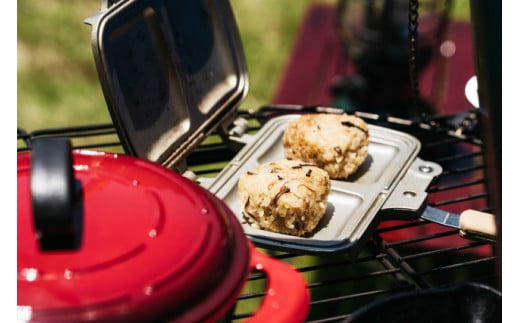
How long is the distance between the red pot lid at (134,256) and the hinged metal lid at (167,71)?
445 mm

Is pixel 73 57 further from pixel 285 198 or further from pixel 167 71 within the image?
pixel 285 198

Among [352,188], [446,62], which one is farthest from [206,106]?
[446,62]

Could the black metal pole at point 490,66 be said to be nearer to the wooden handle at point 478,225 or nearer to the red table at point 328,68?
the wooden handle at point 478,225

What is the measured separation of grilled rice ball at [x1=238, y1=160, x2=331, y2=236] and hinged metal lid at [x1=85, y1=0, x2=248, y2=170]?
0.60 ft

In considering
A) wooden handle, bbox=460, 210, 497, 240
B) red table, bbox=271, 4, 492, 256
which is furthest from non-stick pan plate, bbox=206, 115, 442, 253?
red table, bbox=271, 4, 492, 256

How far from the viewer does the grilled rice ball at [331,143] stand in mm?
1488

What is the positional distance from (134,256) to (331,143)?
0.78 meters

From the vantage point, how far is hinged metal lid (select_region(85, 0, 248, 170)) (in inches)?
52.1

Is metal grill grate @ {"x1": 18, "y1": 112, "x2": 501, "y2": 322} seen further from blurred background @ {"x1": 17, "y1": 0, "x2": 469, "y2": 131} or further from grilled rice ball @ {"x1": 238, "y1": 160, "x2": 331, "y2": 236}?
blurred background @ {"x1": 17, "y1": 0, "x2": 469, "y2": 131}

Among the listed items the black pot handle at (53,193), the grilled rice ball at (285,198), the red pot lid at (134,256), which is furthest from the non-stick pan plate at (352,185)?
the black pot handle at (53,193)

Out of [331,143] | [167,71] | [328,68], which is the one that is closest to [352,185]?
[331,143]

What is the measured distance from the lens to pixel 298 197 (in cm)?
132

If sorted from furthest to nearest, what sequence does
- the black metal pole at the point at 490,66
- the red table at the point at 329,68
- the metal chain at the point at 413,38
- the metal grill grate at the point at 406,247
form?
the red table at the point at 329,68
the metal grill grate at the point at 406,247
the metal chain at the point at 413,38
the black metal pole at the point at 490,66
